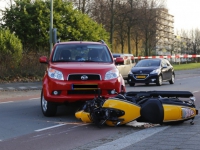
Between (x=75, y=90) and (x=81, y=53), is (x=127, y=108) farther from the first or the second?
(x=81, y=53)

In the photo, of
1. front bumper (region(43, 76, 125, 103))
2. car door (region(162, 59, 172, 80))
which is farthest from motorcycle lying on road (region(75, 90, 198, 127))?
car door (region(162, 59, 172, 80))

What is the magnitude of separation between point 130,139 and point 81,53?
4758mm

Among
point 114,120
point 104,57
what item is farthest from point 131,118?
point 104,57

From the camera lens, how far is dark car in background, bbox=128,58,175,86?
24.5 m

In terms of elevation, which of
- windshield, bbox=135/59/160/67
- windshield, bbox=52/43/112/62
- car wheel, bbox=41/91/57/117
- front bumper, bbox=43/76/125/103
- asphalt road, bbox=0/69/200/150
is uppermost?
windshield, bbox=52/43/112/62

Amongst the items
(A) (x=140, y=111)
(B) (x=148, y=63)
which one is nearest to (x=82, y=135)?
(A) (x=140, y=111)

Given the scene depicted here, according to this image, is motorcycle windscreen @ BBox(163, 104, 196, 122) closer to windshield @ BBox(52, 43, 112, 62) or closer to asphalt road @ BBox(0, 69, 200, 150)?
asphalt road @ BBox(0, 69, 200, 150)

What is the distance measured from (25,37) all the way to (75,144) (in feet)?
90.8

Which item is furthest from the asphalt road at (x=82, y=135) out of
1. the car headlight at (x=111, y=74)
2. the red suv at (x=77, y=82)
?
the car headlight at (x=111, y=74)

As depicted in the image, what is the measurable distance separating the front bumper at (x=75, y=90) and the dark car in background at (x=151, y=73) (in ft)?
45.7

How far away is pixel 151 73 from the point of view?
24.7 metres

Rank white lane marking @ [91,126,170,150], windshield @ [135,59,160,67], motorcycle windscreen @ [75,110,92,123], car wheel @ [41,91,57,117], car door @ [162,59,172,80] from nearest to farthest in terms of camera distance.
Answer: white lane marking @ [91,126,170,150] < motorcycle windscreen @ [75,110,92,123] < car wheel @ [41,91,57,117] < car door @ [162,59,172,80] < windshield @ [135,59,160,67]

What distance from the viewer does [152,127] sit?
883 cm

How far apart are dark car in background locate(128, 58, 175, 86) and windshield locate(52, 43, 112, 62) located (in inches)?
482
